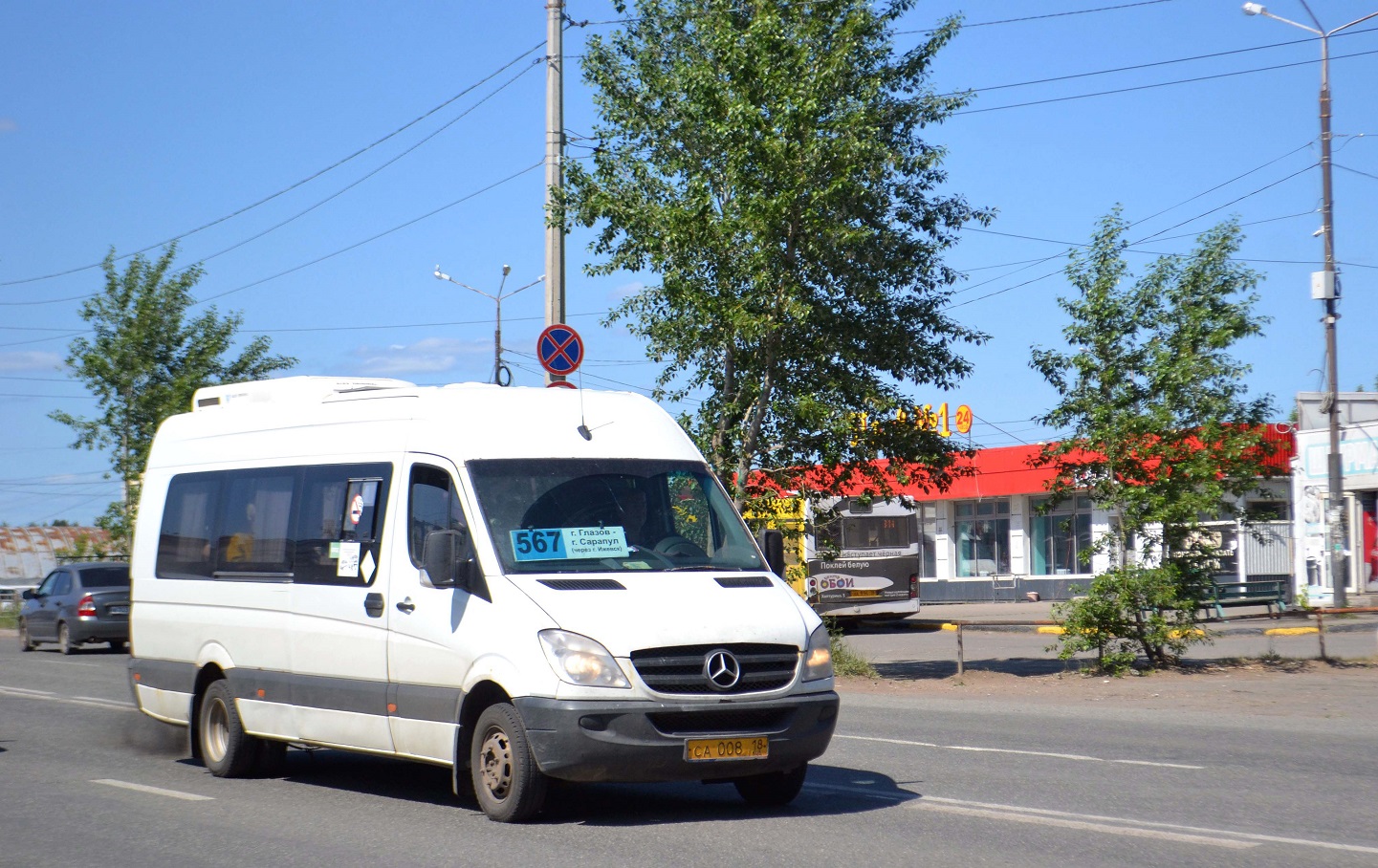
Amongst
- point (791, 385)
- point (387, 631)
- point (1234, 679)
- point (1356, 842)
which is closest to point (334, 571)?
point (387, 631)

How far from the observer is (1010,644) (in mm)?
28406

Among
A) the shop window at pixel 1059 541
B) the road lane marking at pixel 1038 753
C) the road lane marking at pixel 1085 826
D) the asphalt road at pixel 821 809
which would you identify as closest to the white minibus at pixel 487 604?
the asphalt road at pixel 821 809

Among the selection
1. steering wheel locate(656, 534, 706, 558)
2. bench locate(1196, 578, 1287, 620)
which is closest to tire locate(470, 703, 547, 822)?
steering wheel locate(656, 534, 706, 558)

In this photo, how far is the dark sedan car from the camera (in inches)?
1064

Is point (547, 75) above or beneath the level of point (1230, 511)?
above

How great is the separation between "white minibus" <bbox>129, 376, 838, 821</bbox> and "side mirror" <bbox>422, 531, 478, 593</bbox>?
0.01m

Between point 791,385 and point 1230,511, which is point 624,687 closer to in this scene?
point 791,385

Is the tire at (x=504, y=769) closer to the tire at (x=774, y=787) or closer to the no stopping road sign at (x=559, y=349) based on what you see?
the tire at (x=774, y=787)

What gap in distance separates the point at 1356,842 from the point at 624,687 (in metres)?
3.86

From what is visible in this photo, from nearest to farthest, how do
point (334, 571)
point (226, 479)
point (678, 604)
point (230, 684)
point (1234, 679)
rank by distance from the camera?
point (678, 604) < point (334, 571) < point (230, 684) < point (226, 479) < point (1234, 679)

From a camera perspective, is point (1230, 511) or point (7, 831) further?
point (1230, 511)

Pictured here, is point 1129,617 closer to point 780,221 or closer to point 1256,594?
point 780,221

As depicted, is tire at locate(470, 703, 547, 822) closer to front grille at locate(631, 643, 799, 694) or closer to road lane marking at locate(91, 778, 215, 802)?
front grille at locate(631, 643, 799, 694)

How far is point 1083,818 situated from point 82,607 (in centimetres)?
2323
